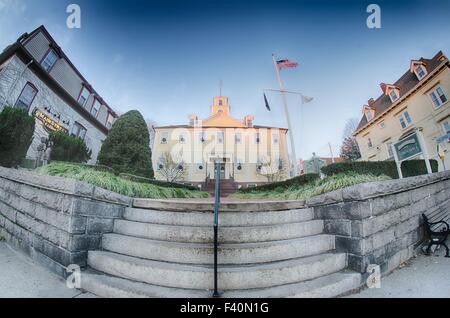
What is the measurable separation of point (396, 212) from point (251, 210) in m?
2.24

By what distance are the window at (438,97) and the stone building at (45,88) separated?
2325 cm

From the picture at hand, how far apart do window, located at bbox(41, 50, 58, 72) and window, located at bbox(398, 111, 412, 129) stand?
27.2 meters

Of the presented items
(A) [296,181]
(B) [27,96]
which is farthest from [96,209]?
(B) [27,96]

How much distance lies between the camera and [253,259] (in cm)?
250

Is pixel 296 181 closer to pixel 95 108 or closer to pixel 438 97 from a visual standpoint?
pixel 438 97

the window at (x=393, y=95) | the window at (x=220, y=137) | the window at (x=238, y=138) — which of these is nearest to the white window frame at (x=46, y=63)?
the window at (x=220, y=137)

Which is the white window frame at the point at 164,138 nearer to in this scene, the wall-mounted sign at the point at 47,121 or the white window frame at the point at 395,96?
the wall-mounted sign at the point at 47,121

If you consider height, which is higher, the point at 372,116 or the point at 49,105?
the point at 372,116

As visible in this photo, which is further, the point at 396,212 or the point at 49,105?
the point at 49,105

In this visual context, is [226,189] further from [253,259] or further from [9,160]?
[253,259]

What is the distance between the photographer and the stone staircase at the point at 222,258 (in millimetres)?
2180

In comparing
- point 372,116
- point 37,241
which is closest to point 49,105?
point 37,241

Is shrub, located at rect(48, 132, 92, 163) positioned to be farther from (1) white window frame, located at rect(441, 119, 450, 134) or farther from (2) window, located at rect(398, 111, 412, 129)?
(2) window, located at rect(398, 111, 412, 129)
